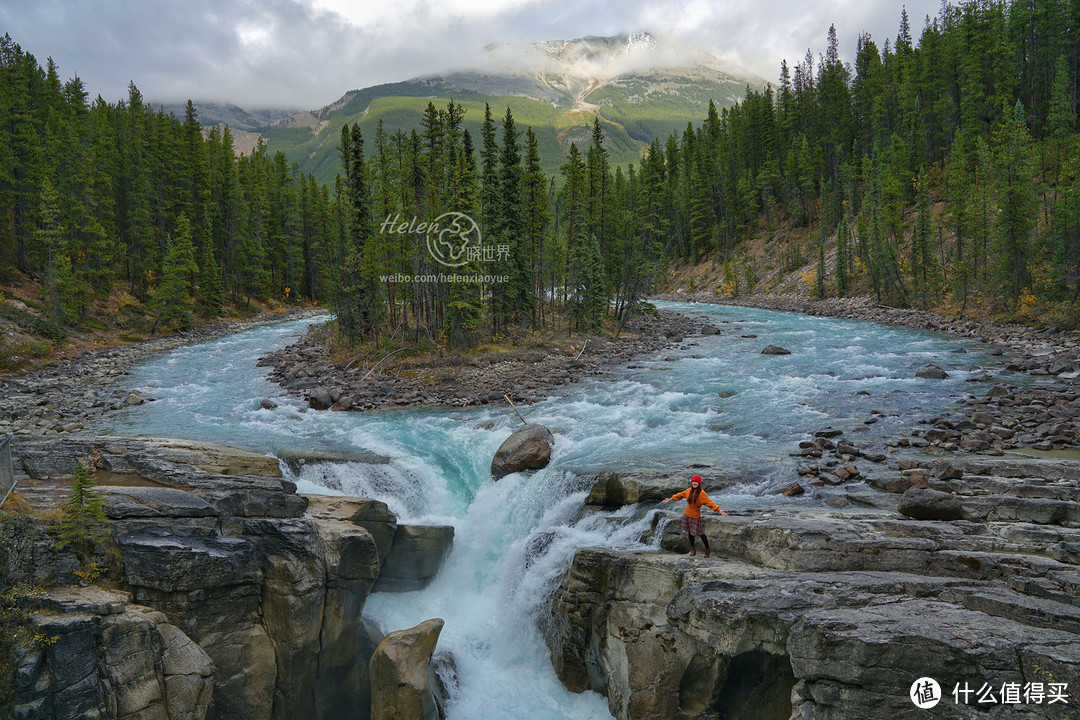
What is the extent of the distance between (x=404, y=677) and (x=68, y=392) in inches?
1044

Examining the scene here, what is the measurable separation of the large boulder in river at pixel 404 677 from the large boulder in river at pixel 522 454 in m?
7.05

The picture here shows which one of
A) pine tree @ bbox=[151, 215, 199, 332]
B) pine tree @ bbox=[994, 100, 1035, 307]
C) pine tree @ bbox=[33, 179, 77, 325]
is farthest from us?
pine tree @ bbox=[151, 215, 199, 332]

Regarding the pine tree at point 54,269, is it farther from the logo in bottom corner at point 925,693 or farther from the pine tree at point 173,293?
the logo in bottom corner at point 925,693

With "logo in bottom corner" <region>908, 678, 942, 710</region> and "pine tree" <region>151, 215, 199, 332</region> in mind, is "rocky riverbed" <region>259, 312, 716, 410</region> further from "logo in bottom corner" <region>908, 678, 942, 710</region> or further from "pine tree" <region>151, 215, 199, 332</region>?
"logo in bottom corner" <region>908, 678, 942, 710</region>

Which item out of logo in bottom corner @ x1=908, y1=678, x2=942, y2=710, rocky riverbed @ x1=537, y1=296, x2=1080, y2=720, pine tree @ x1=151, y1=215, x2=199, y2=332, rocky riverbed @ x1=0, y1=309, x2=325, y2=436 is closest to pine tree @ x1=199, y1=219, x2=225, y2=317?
pine tree @ x1=151, y1=215, x2=199, y2=332

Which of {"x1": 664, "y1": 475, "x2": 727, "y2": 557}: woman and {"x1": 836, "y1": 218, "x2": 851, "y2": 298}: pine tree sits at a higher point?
{"x1": 836, "y1": 218, "x2": 851, "y2": 298}: pine tree

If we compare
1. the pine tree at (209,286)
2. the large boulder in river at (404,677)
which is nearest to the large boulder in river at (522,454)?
the large boulder in river at (404,677)

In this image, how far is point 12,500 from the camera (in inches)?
439

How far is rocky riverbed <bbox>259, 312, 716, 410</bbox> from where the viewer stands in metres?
28.8

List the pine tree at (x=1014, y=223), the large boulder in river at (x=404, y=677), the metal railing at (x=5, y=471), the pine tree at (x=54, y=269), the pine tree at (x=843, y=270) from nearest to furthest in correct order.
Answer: the metal railing at (x=5, y=471), the large boulder in river at (x=404, y=677), the pine tree at (x=1014, y=223), the pine tree at (x=54, y=269), the pine tree at (x=843, y=270)

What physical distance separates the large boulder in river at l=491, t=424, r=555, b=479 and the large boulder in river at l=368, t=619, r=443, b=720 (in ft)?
23.1

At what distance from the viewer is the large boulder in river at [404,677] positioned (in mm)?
12328

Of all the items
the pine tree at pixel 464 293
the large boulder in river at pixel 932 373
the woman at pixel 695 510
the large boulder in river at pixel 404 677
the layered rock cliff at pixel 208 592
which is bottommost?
the large boulder in river at pixel 404 677

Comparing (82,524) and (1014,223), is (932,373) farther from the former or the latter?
(82,524)
